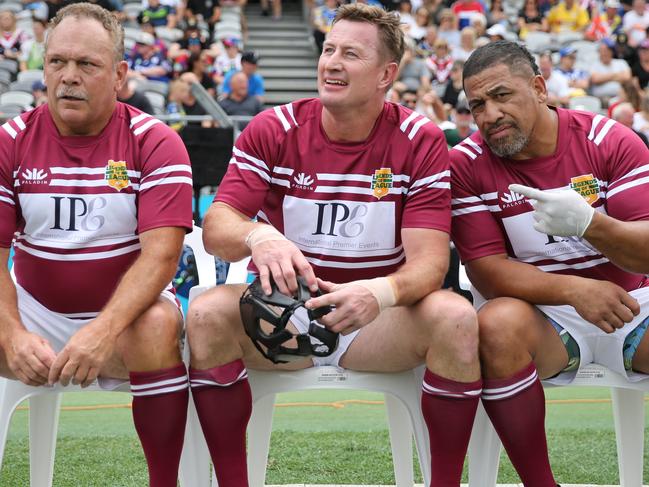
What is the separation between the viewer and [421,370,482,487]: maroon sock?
2840 mm

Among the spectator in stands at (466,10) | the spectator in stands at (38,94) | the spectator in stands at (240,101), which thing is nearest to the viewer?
the spectator in stands at (38,94)

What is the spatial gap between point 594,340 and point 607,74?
10029mm

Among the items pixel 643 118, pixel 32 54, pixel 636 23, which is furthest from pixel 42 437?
pixel 636 23

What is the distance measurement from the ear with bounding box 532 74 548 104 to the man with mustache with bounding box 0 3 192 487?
119cm

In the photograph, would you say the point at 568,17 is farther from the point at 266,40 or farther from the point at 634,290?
the point at 634,290

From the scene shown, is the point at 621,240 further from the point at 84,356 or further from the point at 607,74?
the point at 607,74

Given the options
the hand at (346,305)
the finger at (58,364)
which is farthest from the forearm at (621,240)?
the finger at (58,364)

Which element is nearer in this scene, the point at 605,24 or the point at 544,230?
the point at 544,230

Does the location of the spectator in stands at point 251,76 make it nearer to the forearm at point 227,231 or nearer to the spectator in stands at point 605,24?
the spectator in stands at point 605,24

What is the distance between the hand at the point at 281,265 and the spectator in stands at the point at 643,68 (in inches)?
422

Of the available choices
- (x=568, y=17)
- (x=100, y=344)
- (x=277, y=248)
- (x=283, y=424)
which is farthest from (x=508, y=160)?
(x=568, y=17)

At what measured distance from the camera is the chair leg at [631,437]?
3.38 m

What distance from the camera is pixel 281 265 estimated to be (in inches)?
111

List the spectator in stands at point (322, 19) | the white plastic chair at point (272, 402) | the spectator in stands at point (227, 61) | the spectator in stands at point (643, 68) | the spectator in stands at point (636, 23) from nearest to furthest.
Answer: the white plastic chair at point (272, 402) < the spectator in stands at point (643, 68) < the spectator in stands at point (227, 61) < the spectator in stands at point (636, 23) < the spectator in stands at point (322, 19)
